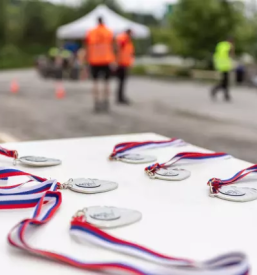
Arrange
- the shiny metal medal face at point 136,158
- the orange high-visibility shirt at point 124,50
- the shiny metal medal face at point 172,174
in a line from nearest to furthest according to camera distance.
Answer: the shiny metal medal face at point 172,174 < the shiny metal medal face at point 136,158 < the orange high-visibility shirt at point 124,50

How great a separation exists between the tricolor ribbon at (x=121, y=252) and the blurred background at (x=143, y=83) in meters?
2.62

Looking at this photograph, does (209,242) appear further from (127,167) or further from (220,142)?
(220,142)

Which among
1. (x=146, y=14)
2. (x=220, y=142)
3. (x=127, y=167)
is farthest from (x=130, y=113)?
(x=146, y=14)

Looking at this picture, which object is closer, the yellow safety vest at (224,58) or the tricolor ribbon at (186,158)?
the tricolor ribbon at (186,158)

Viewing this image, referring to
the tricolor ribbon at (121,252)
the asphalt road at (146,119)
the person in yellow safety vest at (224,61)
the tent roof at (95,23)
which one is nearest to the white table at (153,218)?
the tricolor ribbon at (121,252)

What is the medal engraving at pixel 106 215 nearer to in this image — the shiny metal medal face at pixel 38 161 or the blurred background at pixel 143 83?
the shiny metal medal face at pixel 38 161

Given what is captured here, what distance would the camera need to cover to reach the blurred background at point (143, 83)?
25.6 feet

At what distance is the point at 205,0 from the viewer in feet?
77.3

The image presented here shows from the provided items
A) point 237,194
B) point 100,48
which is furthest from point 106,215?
point 100,48

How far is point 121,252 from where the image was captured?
1.12 m

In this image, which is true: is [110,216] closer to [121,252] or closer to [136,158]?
[121,252]

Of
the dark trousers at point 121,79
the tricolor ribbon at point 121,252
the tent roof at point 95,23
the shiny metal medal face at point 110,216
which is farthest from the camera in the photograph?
the tent roof at point 95,23

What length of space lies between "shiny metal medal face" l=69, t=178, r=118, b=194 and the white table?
2cm

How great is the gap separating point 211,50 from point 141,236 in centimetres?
2326
